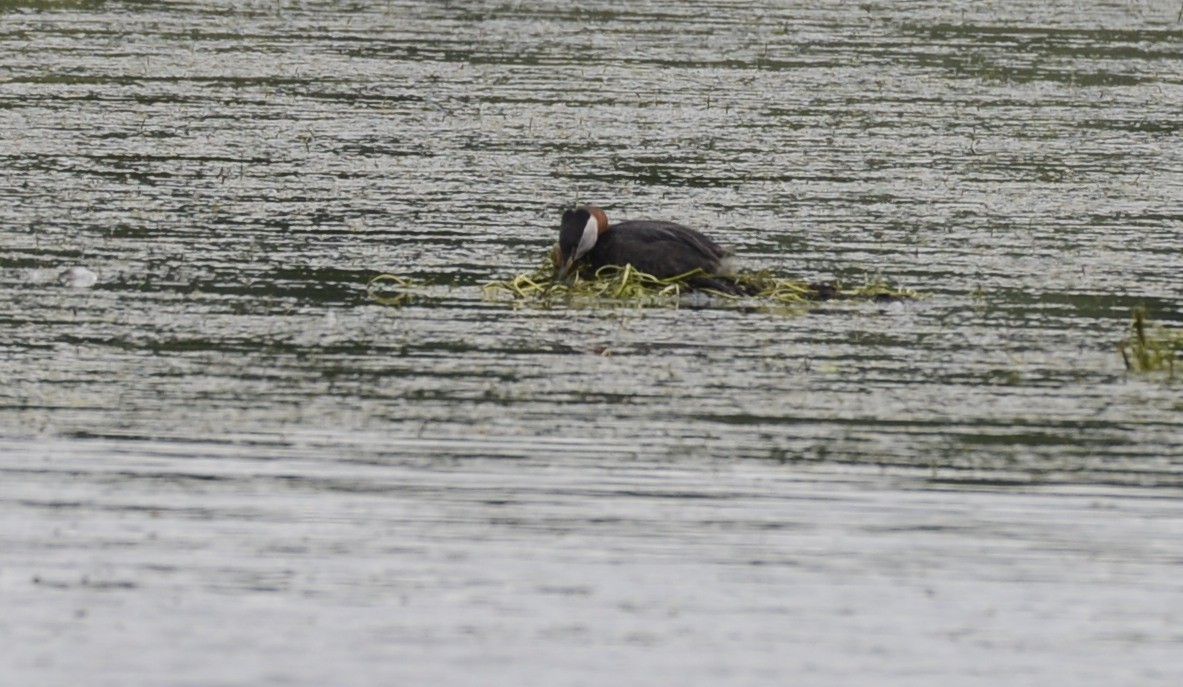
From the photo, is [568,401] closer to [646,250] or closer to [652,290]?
[652,290]

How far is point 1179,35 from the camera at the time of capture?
2425 cm

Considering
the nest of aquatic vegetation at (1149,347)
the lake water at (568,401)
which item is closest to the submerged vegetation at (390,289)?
the lake water at (568,401)

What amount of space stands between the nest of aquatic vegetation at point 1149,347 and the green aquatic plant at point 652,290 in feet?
4.63

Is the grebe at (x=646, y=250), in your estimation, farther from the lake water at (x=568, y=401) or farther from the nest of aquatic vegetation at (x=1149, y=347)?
the nest of aquatic vegetation at (x=1149, y=347)

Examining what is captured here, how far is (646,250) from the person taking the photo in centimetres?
1156

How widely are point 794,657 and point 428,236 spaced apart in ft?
22.9

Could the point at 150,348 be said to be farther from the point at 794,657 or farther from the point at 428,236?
the point at 794,657

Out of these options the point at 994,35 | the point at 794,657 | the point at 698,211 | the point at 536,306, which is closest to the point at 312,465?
the point at 794,657

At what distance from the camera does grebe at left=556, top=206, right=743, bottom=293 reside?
11422 millimetres

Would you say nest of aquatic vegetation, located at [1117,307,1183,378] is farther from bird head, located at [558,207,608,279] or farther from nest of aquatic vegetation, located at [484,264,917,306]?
bird head, located at [558,207,608,279]

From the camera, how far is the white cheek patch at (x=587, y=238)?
11.5 meters

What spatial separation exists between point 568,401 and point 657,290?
264cm

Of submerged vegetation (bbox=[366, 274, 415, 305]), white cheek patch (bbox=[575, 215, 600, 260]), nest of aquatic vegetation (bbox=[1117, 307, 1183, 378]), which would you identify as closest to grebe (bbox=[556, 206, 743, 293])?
white cheek patch (bbox=[575, 215, 600, 260])

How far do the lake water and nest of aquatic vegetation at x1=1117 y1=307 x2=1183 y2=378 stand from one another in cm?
19
